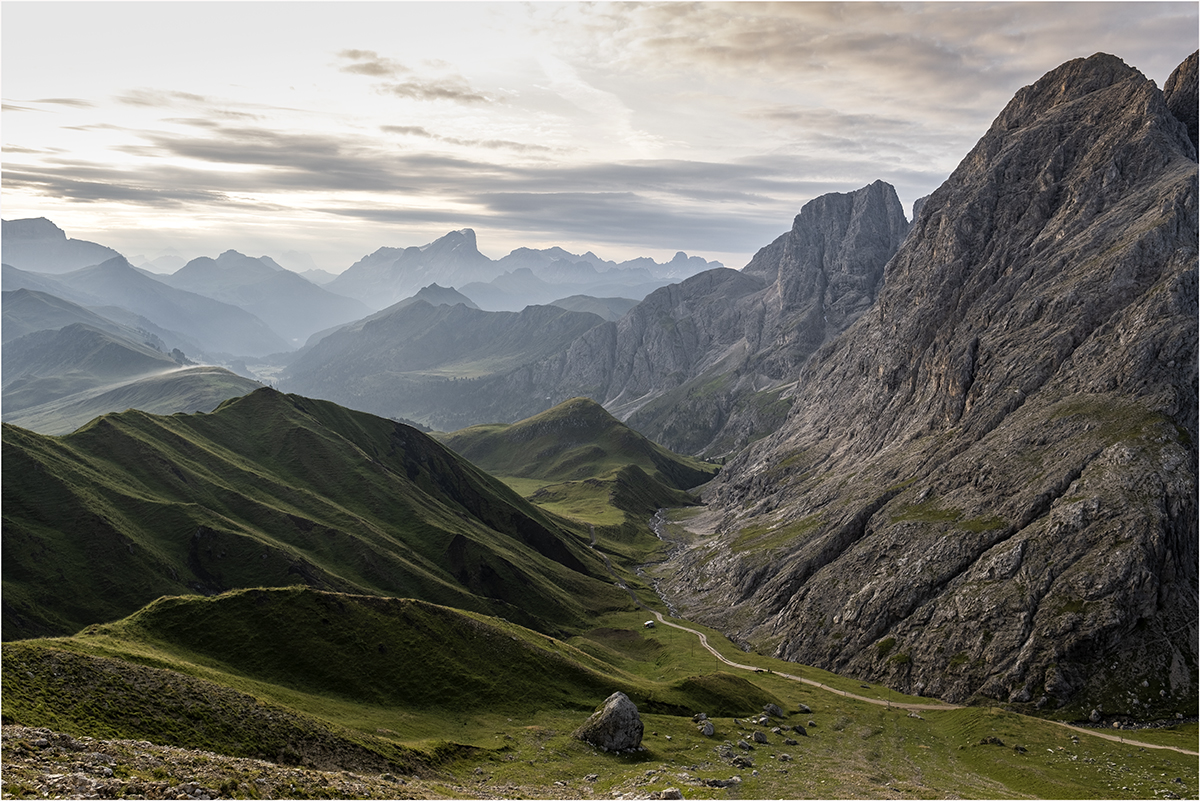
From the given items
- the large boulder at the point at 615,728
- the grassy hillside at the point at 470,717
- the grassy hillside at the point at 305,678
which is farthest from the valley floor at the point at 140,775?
the large boulder at the point at 615,728

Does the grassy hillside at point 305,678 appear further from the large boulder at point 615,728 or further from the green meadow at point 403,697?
the large boulder at point 615,728

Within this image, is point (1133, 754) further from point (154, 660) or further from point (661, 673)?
point (154, 660)

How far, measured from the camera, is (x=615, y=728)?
344 ft

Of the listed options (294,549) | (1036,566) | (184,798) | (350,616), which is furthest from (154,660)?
A: (1036,566)

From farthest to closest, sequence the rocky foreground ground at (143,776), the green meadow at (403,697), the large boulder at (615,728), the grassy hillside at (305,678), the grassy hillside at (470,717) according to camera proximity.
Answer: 1. the large boulder at (615,728)
2. the green meadow at (403,697)
3. the grassy hillside at (470,717)
4. the grassy hillside at (305,678)
5. the rocky foreground ground at (143,776)

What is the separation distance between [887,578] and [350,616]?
460 ft

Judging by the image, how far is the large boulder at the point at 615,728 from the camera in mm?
104375

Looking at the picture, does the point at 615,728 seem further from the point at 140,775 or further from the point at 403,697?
the point at 140,775

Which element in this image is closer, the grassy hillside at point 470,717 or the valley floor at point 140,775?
the valley floor at point 140,775

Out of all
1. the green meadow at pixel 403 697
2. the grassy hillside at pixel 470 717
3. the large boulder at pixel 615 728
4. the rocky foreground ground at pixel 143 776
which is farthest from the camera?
the large boulder at pixel 615 728

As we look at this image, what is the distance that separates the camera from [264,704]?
84.1 metres

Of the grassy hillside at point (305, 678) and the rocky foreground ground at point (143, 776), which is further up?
the rocky foreground ground at point (143, 776)

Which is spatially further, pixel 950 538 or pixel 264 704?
pixel 950 538

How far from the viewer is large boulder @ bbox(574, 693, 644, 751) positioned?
10438 cm
